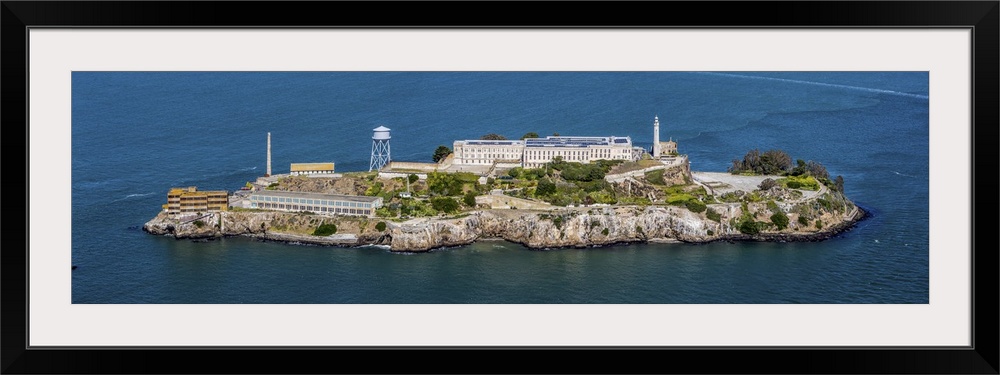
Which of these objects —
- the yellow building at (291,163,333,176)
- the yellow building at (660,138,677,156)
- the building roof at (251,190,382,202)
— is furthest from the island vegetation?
the yellow building at (660,138,677,156)

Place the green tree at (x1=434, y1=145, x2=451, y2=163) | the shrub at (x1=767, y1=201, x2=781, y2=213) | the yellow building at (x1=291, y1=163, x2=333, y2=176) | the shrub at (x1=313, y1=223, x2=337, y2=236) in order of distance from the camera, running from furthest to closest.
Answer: the green tree at (x1=434, y1=145, x2=451, y2=163), the yellow building at (x1=291, y1=163, x2=333, y2=176), the shrub at (x1=767, y1=201, x2=781, y2=213), the shrub at (x1=313, y1=223, x2=337, y2=236)

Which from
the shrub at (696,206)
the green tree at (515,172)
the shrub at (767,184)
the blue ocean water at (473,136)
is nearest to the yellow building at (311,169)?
the blue ocean water at (473,136)

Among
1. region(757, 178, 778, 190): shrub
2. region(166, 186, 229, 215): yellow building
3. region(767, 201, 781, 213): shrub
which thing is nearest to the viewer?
region(166, 186, 229, 215): yellow building

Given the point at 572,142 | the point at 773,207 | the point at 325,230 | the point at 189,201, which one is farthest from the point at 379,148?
the point at 773,207

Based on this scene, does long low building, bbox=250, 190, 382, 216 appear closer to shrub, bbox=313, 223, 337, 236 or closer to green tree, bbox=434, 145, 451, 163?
shrub, bbox=313, 223, 337, 236

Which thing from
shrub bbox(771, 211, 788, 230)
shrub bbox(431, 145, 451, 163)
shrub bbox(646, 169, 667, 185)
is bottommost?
shrub bbox(771, 211, 788, 230)

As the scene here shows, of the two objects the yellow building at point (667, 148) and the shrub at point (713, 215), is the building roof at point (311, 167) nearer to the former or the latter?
the yellow building at point (667, 148)
